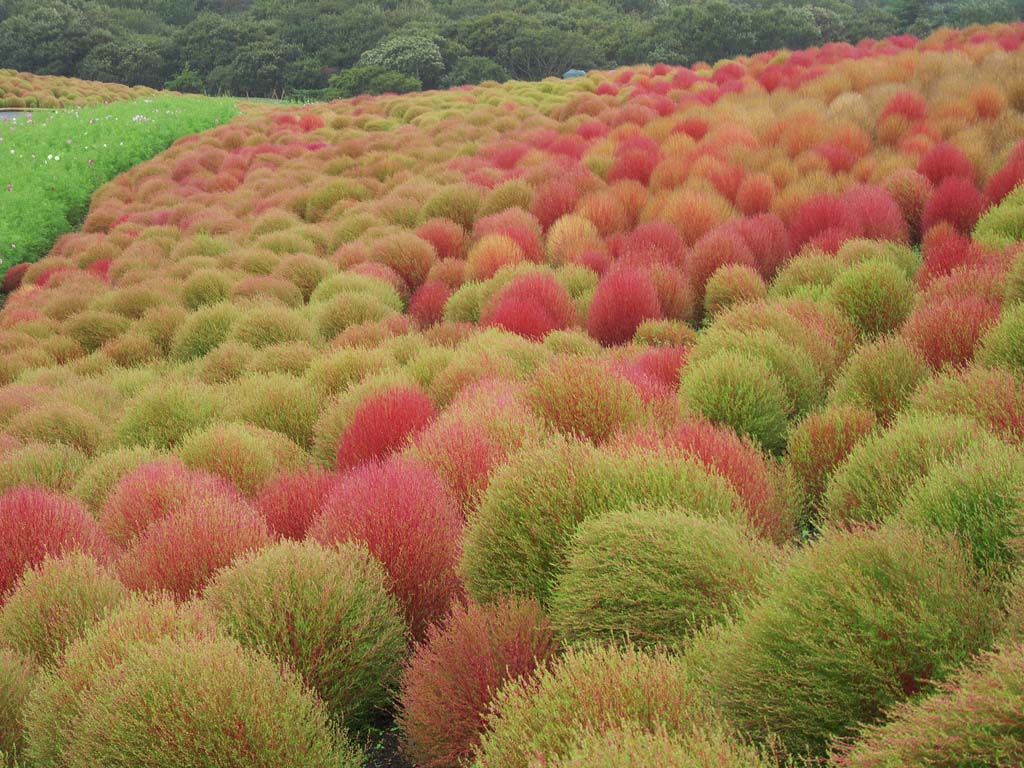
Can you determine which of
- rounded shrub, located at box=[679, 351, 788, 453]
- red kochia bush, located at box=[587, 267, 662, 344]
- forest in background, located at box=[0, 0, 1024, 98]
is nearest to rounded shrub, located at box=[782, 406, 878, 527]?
rounded shrub, located at box=[679, 351, 788, 453]

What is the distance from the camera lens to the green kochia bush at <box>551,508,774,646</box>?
164cm

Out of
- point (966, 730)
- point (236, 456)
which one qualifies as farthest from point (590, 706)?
point (236, 456)

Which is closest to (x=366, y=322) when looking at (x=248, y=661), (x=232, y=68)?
(x=248, y=661)

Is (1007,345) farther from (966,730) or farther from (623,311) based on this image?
(623,311)

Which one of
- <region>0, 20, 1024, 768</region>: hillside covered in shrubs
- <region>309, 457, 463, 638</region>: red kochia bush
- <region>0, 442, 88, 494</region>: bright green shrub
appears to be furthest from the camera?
<region>0, 442, 88, 494</region>: bright green shrub

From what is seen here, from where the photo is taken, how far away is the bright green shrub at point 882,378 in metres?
2.69

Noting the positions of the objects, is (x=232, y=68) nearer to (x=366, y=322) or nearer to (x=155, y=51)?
(x=155, y=51)

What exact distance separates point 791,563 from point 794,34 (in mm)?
29557

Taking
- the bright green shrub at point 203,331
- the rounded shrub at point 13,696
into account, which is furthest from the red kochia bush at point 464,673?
the bright green shrub at point 203,331

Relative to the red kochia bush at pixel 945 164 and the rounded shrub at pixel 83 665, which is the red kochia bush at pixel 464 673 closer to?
the rounded shrub at pixel 83 665

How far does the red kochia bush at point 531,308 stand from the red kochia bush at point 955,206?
2.27m

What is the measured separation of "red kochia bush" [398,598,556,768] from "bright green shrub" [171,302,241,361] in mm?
3987

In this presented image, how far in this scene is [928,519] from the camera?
1.72m

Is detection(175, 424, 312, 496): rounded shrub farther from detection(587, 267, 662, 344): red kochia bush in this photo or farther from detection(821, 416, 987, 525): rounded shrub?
detection(821, 416, 987, 525): rounded shrub
